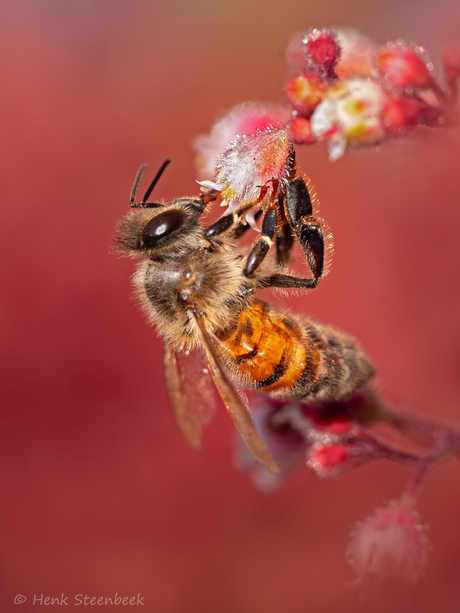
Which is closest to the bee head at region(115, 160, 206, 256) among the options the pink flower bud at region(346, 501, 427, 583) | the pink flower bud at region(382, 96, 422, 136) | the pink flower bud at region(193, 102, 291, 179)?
the pink flower bud at region(193, 102, 291, 179)

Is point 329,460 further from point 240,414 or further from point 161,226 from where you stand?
point 161,226

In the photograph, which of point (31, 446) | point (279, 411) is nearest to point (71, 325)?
point (31, 446)

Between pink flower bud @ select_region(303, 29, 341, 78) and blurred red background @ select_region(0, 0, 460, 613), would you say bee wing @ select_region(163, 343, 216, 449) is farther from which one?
blurred red background @ select_region(0, 0, 460, 613)

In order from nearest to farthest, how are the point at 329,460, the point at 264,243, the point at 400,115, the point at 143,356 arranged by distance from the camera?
the point at 400,115 → the point at 264,243 → the point at 329,460 → the point at 143,356

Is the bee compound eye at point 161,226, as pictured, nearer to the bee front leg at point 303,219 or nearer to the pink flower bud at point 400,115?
the bee front leg at point 303,219

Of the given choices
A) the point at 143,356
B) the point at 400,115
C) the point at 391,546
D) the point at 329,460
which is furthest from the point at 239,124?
the point at 143,356

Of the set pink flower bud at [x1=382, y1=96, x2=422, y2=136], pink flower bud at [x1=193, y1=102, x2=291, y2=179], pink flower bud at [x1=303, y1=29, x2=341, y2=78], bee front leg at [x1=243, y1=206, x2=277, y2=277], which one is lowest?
bee front leg at [x1=243, y1=206, x2=277, y2=277]
